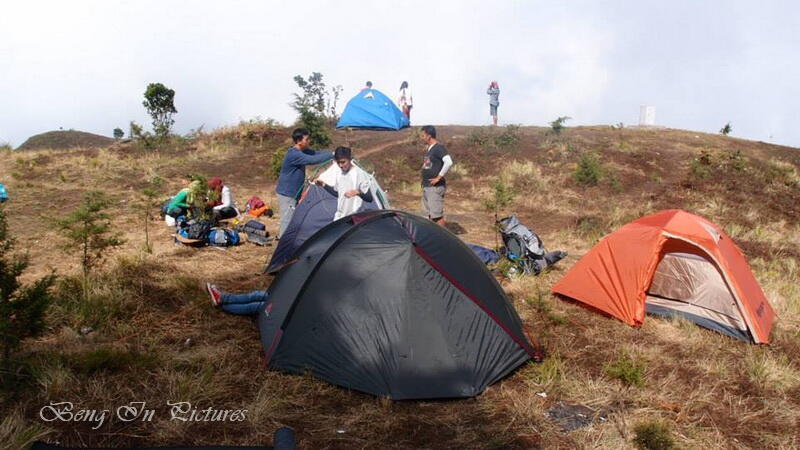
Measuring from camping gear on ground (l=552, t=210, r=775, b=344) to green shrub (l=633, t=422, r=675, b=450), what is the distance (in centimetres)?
228

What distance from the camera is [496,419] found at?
406 cm

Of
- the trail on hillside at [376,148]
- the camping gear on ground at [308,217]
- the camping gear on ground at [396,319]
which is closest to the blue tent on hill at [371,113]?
the trail on hillside at [376,148]

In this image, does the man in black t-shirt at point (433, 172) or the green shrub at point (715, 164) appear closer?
the man in black t-shirt at point (433, 172)

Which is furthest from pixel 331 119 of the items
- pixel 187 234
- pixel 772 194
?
pixel 772 194

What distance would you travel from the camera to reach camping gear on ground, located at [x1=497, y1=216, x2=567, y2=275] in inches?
301

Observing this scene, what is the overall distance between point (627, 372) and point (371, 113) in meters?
16.8

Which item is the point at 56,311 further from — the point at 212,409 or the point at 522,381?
the point at 522,381

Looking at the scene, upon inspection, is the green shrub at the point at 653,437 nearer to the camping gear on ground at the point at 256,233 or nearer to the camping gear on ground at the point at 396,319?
the camping gear on ground at the point at 396,319

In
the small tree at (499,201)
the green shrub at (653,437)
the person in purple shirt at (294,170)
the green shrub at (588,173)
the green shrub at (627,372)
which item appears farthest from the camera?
the green shrub at (588,173)

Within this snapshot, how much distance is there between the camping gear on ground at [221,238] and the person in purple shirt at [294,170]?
1296 millimetres

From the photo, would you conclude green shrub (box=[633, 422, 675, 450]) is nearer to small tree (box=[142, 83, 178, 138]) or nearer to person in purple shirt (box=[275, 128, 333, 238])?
person in purple shirt (box=[275, 128, 333, 238])

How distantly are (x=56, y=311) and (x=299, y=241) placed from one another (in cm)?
290

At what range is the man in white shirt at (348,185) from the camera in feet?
21.7

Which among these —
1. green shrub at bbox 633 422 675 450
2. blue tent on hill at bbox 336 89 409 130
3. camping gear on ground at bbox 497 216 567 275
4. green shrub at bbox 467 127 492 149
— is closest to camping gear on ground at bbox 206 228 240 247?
camping gear on ground at bbox 497 216 567 275
